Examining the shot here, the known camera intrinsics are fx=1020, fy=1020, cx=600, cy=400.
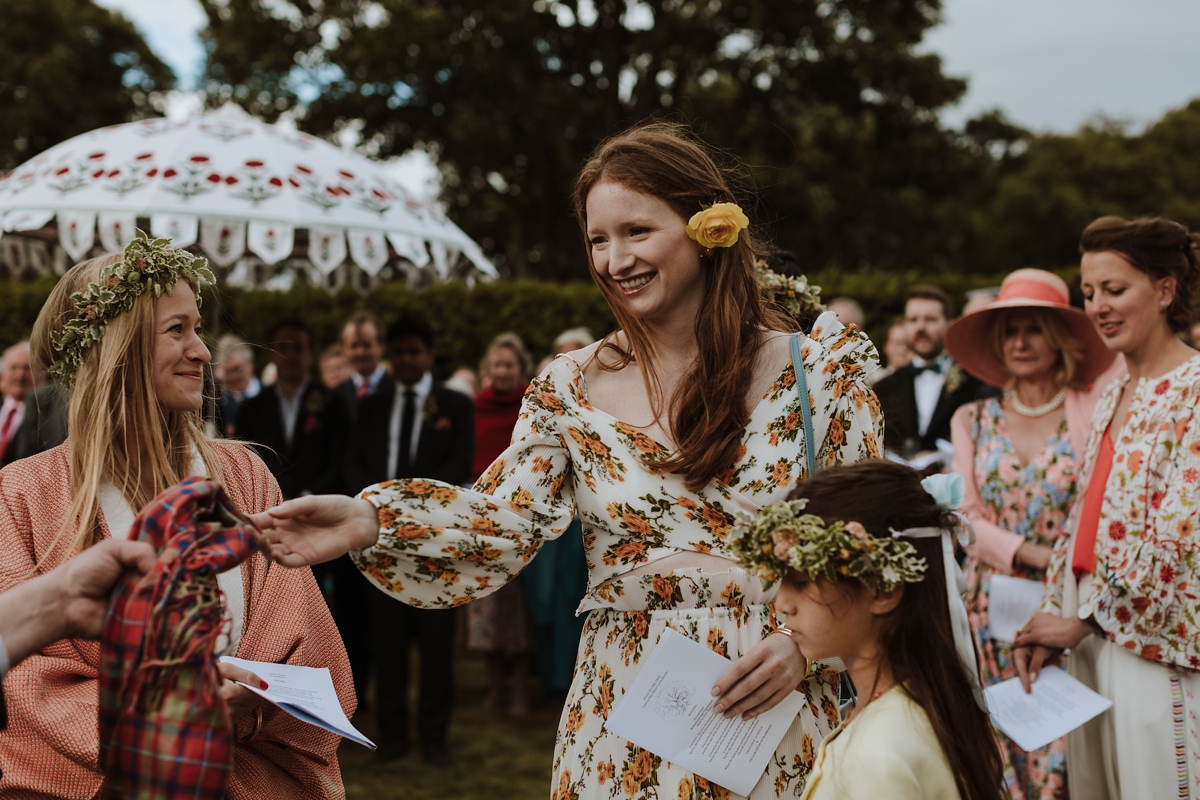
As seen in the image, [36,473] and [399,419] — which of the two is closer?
[36,473]

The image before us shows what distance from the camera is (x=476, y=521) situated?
2145 mm

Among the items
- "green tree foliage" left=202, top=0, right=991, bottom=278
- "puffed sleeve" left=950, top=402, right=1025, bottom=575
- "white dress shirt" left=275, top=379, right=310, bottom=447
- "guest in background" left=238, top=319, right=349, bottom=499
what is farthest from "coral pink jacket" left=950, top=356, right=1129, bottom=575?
"green tree foliage" left=202, top=0, right=991, bottom=278

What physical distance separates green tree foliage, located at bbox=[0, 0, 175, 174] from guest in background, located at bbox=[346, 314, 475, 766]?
2137cm

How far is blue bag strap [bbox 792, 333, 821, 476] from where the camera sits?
86.7 inches

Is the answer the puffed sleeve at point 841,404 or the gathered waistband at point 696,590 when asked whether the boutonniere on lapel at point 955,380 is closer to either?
the puffed sleeve at point 841,404

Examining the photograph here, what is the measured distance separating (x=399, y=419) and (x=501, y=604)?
5.52ft

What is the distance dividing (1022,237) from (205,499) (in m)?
34.1

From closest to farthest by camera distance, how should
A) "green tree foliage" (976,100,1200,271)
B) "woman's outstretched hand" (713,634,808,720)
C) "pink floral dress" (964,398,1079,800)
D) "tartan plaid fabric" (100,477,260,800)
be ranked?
"tartan plaid fabric" (100,477,260,800) → "woman's outstretched hand" (713,634,808,720) → "pink floral dress" (964,398,1079,800) → "green tree foliage" (976,100,1200,271)

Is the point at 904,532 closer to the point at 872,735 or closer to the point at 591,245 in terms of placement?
the point at 872,735

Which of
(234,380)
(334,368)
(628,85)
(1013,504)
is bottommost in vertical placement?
(1013,504)

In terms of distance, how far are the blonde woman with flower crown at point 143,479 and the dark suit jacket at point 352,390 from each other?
3921mm

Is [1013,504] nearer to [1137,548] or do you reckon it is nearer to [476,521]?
[1137,548]

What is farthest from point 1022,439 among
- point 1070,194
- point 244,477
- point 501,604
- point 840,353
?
point 1070,194

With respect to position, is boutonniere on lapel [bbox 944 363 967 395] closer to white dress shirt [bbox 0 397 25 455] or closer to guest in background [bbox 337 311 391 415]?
guest in background [bbox 337 311 391 415]
